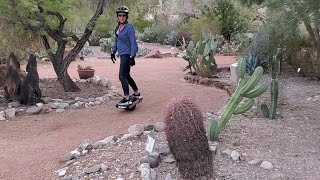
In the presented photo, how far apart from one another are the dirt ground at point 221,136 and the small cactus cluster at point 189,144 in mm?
268

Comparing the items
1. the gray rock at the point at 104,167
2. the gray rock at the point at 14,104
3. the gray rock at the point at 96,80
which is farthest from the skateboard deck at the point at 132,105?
the gray rock at the point at 96,80

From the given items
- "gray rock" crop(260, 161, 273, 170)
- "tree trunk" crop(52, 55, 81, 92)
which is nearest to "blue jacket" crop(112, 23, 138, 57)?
"tree trunk" crop(52, 55, 81, 92)

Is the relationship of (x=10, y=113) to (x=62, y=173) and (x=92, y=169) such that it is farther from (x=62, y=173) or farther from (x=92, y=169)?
(x=92, y=169)

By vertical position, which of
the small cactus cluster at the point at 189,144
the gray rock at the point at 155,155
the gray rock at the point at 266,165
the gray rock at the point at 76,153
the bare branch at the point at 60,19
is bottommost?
the gray rock at the point at 76,153

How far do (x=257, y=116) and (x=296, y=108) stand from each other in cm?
106

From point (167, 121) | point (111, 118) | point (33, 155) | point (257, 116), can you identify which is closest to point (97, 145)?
point (33, 155)

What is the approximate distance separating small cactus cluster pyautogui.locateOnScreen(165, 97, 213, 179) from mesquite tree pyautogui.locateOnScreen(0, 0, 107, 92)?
4.20 metres

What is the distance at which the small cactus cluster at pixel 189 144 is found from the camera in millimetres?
4340

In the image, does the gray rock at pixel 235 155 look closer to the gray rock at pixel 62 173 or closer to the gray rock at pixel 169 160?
the gray rock at pixel 169 160

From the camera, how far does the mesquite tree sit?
7.94m

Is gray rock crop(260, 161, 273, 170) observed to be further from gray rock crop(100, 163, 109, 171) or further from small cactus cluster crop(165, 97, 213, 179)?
gray rock crop(100, 163, 109, 171)

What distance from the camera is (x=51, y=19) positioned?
894 centimetres

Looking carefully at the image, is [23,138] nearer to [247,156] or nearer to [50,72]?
[247,156]

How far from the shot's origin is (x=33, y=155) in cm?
577
